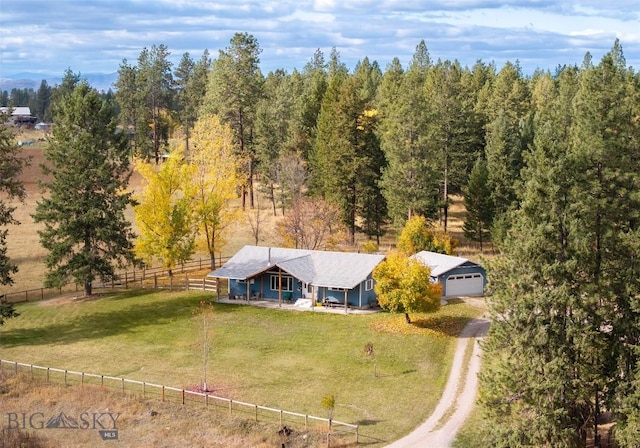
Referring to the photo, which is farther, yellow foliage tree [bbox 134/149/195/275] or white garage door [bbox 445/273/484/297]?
yellow foliage tree [bbox 134/149/195/275]

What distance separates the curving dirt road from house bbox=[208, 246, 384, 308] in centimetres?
897

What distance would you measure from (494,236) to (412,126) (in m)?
11.7

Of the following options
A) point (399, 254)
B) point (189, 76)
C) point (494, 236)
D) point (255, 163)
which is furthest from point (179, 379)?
point (189, 76)

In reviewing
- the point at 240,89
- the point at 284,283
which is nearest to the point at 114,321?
the point at 284,283

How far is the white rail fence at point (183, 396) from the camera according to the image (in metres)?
29.1

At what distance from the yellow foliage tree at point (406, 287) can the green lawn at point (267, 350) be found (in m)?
1.30

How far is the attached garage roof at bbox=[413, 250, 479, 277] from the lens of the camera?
48.5 m

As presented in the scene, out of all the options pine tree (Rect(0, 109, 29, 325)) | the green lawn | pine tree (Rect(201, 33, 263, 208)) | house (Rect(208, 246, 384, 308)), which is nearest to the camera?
the green lawn

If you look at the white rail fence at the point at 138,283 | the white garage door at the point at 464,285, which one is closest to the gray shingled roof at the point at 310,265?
the white rail fence at the point at 138,283

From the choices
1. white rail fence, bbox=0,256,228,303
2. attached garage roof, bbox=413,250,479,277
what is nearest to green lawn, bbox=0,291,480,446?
white rail fence, bbox=0,256,228,303

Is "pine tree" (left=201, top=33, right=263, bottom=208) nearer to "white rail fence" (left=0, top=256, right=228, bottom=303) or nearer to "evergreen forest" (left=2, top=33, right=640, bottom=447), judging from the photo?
"evergreen forest" (left=2, top=33, right=640, bottom=447)

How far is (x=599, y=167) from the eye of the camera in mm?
26266

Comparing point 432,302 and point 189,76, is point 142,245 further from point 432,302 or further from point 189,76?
point 189,76

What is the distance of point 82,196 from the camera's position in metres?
49.4
